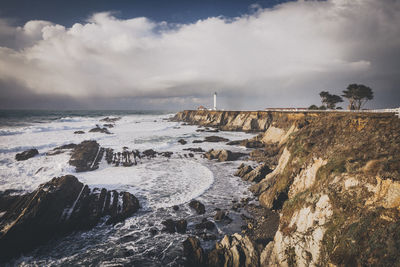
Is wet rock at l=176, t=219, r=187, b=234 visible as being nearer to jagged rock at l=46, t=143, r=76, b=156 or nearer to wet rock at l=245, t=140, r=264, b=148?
wet rock at l=245, t=140, r=264, b=148

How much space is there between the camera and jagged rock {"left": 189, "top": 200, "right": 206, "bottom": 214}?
1270 centimetres

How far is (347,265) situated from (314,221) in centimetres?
174

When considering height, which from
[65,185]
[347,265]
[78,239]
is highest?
[347,265]

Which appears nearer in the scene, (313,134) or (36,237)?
(36,237)

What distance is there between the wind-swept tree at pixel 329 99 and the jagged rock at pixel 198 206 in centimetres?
5885

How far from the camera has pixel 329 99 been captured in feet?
176

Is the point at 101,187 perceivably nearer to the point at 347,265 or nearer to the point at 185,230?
the point at 185,230

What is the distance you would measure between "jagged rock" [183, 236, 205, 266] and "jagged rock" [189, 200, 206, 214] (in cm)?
313

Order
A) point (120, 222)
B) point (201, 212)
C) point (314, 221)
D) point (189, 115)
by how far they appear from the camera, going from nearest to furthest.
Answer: point (314, 221), point (120, 222), point (201, 212), point (189, 115)

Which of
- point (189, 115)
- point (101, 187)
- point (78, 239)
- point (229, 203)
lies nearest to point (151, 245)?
point (78, 239)

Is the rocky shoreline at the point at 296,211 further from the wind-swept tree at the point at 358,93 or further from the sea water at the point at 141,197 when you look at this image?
the wind-swept tree at the point at 358,93

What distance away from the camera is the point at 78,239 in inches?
400

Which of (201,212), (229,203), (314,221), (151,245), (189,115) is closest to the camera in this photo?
(314,221)

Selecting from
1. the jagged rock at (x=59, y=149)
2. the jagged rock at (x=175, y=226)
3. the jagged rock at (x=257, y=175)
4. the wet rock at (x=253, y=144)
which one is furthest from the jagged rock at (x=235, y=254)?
the jagged rock at (x=59, y=149)
